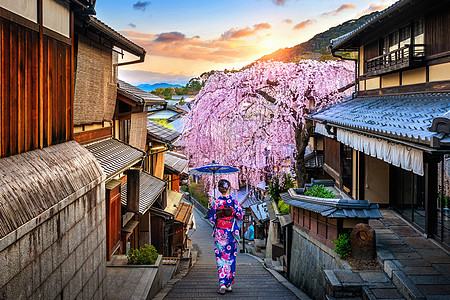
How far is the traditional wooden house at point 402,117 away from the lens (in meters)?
6.65

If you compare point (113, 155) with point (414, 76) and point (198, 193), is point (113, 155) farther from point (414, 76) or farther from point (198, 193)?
point (198, 193)

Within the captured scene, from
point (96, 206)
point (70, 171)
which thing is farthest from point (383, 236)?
point (70, 171)

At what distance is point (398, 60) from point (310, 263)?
5714mm

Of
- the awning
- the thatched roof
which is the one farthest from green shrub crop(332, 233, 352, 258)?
the awning

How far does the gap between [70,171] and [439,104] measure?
22.0 ft

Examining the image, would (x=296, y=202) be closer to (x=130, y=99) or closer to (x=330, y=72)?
(x=130, y=99)

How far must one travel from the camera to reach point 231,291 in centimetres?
878

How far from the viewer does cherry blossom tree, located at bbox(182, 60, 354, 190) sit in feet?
50.9

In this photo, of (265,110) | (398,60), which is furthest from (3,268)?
(265,110)

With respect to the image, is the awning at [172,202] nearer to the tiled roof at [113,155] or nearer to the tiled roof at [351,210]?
the tiled roof at [113,155]

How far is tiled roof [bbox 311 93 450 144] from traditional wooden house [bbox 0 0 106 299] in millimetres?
4951

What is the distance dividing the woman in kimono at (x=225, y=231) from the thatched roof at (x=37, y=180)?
3.34 meters

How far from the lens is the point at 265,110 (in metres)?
16.1

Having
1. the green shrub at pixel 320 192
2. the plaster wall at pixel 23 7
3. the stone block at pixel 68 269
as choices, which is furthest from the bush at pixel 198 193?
the plaster wall at pixel 23 7
